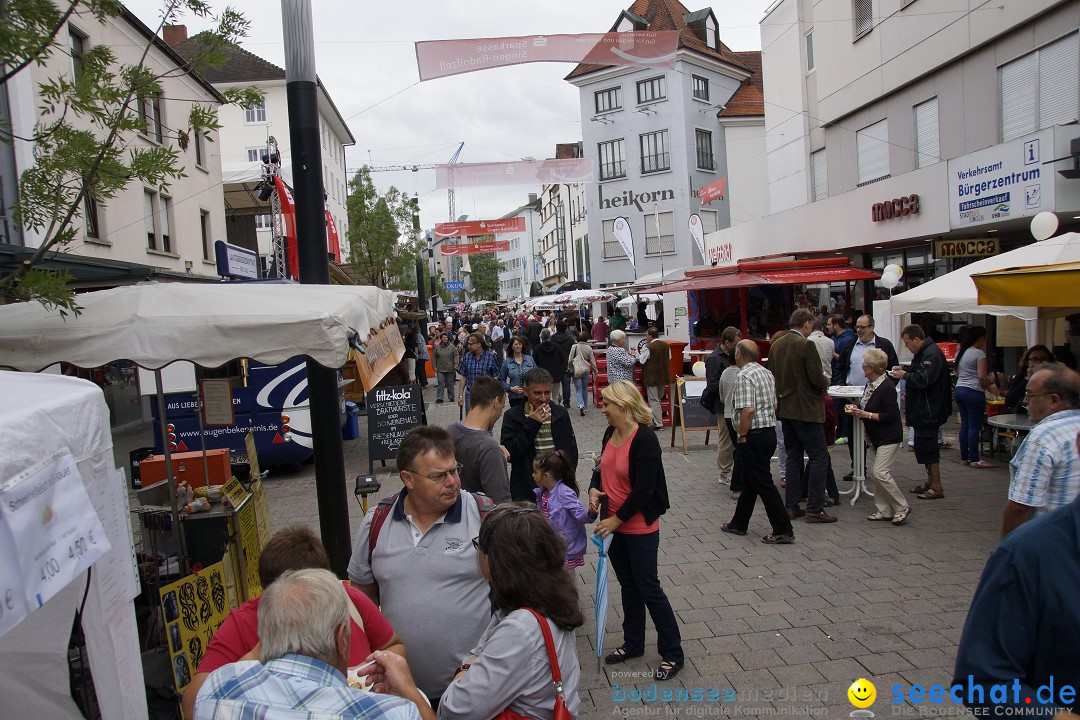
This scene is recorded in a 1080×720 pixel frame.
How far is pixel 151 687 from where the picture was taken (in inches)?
159

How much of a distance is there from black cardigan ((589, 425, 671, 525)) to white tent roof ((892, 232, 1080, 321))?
15.4 ft

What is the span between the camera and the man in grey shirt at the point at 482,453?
439 cm

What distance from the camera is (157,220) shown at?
65.7 ft

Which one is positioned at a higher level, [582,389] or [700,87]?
[700,87]

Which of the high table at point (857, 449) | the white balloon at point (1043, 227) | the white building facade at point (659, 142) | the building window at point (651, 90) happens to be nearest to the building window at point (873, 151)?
the white balloon at point (1043, 227)

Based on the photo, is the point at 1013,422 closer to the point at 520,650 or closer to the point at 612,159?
the point at 520,650

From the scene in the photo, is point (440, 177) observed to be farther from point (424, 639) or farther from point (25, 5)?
point (424, 639)

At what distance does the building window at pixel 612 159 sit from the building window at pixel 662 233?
3021 millimetres

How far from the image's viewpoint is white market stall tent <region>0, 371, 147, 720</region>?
2.22m

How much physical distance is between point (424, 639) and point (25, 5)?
390 centimetres

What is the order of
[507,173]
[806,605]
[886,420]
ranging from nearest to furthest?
[806,605] < [886,420] < [507,173]

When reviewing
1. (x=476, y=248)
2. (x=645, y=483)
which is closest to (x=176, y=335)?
→ (x=645, y=483)

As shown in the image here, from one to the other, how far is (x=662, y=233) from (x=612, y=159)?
490 centimetres

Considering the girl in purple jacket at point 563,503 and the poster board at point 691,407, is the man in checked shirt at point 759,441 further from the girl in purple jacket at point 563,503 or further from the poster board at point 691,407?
the poster board at point 691,407
